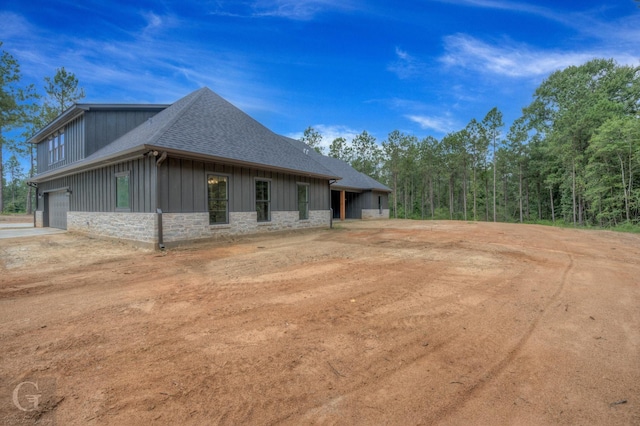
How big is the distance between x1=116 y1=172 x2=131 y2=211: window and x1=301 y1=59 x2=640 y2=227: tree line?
2591 centimetres

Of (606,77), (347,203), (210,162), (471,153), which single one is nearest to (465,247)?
(210,162)

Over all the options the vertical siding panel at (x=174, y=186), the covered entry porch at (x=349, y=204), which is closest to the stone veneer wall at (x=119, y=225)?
the vertical siding panel at (x=174, y=186)

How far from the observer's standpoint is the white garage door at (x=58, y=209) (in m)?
13.5

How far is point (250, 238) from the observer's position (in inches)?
411

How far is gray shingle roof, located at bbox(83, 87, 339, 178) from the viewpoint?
8.78 m

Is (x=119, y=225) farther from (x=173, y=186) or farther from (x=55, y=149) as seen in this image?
(x=55, y=149)

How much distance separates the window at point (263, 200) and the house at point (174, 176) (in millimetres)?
43

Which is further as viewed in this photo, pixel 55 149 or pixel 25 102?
pixel 25 102

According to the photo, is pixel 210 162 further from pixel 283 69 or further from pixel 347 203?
pixel 347 203

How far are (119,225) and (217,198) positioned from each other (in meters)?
3.41

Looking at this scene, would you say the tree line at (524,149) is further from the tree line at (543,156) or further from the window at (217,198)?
the window at (217,198)

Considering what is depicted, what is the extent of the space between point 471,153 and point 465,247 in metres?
24.5

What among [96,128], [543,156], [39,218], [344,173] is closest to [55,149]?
[39,218]

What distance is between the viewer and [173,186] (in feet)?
27.4
